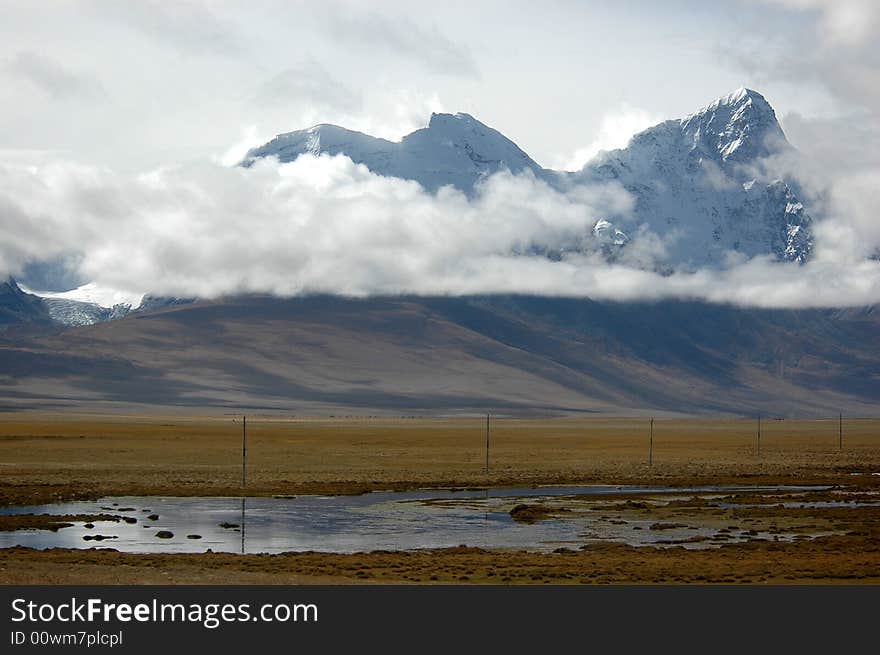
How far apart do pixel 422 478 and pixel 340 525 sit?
31005 mm

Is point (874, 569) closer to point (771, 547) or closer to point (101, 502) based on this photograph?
point (771, 547)

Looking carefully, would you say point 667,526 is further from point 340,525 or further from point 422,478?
point 422,478


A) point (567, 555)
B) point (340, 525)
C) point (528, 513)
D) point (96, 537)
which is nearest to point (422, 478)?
point (528, 513)

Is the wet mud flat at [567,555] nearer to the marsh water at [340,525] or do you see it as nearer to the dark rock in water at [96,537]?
the marsh water at [340,525]

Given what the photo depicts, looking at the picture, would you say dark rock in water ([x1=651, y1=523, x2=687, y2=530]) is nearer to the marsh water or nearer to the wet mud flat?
the wet mud flat

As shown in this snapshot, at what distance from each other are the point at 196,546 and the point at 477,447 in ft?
288

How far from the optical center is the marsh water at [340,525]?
161 ft

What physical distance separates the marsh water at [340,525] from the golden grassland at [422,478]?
3.59 meters

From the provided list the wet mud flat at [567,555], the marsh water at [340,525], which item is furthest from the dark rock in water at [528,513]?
the marsh water at [340,525]

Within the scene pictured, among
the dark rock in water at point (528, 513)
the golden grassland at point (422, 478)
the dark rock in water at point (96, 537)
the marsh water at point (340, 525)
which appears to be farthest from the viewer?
the dark rock in water at point (528, 513)

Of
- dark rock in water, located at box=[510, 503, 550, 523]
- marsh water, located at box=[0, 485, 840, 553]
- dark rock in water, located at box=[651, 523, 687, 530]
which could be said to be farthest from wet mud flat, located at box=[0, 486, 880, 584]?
marsh water, located at box=[0, 485, 840, 553]
